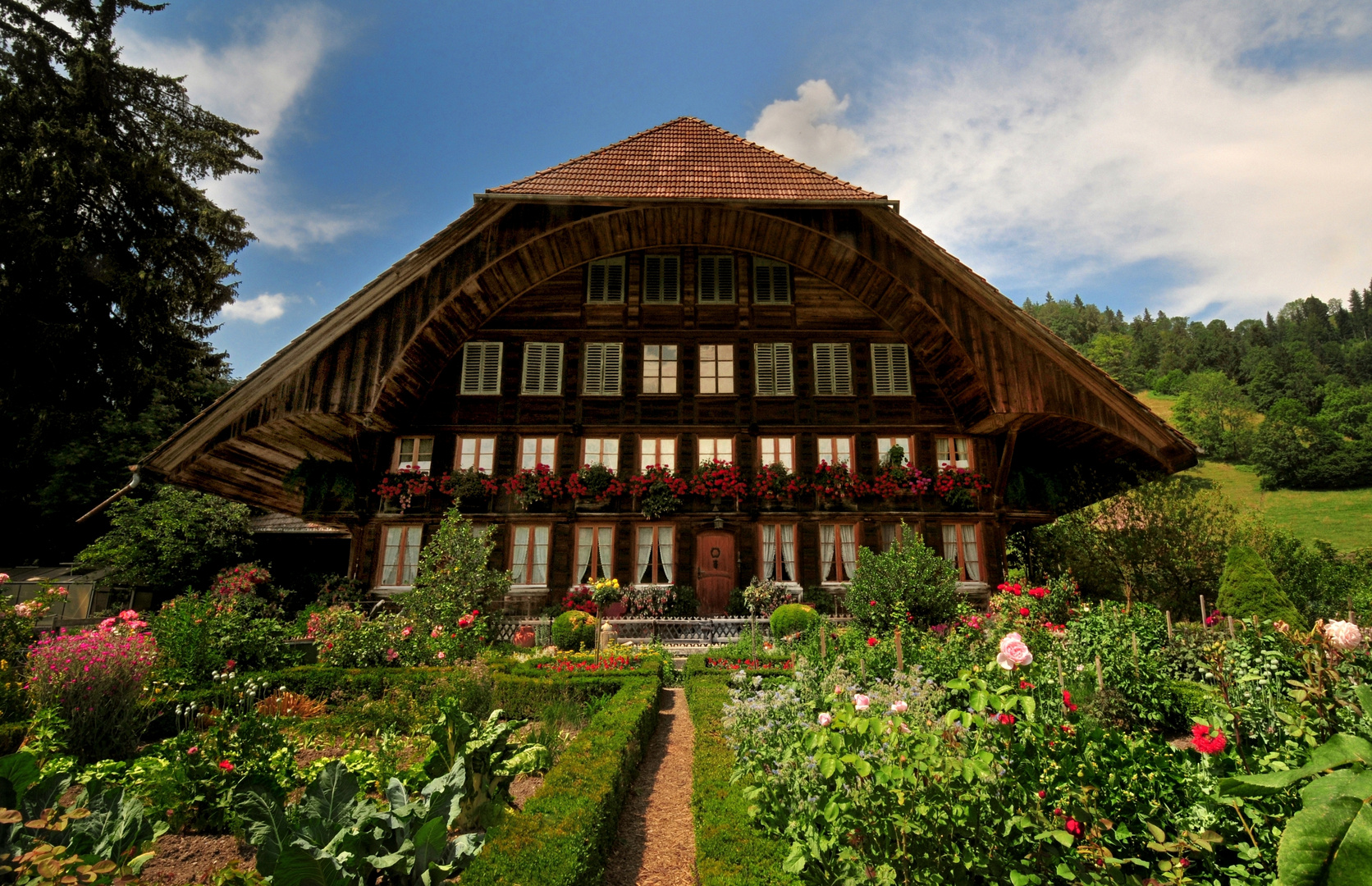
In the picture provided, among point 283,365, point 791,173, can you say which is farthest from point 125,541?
point 791,173

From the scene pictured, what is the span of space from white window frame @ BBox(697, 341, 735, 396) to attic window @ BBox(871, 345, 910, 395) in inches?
160

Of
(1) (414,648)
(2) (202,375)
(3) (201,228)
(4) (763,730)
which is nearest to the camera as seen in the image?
(4) (763,730)

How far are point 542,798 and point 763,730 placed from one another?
1710mm

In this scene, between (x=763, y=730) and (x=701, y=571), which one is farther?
(x=701, y=571)

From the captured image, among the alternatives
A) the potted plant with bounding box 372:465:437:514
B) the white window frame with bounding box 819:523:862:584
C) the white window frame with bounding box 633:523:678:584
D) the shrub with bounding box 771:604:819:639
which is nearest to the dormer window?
the potted plant with bounding box 372:465:437:514

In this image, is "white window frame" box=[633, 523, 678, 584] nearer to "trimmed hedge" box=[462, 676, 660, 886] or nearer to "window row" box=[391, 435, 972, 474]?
"window row" box=[391, 435, 972, 474]

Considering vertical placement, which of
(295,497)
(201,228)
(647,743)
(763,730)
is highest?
(201,228)

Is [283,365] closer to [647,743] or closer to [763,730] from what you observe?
[647,743]

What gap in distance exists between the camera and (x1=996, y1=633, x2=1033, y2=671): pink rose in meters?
3.47

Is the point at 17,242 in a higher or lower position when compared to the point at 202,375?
higher

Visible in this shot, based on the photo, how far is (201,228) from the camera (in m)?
24.9

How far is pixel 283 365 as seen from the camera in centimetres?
1675

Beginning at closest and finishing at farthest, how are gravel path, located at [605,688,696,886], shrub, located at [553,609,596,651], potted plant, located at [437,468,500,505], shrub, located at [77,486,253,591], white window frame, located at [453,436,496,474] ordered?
gravel path, located at [605,688,696,886], shrub, located at [553,609,596,651], potted plant, located at [437,468,500,505], white window frame, located at [453,436,496,474], shrub, located at [77,486,253,591]

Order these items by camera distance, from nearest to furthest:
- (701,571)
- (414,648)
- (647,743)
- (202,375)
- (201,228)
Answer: (647,743) → (414,648) → (701,571) → (201,228) → (202,375)
